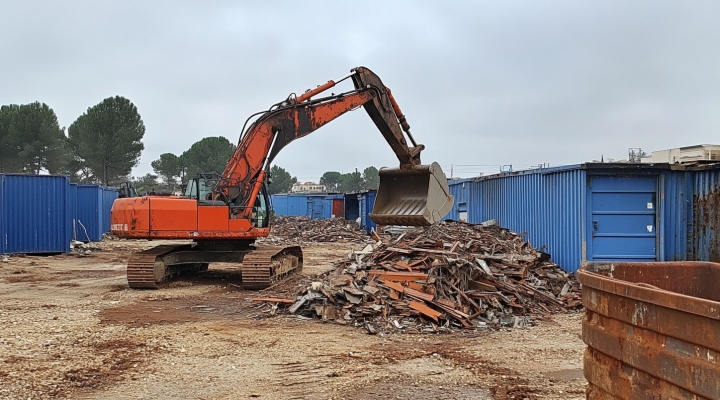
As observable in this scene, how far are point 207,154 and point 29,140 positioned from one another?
21.6 metres

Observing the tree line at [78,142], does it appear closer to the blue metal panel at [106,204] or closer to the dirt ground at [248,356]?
the blue metal panel at [106,204]

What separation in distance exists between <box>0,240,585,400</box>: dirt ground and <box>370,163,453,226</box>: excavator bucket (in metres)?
2.51

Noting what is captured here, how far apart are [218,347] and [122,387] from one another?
70.8 inches

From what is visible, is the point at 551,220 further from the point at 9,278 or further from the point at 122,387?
the point at 9,278

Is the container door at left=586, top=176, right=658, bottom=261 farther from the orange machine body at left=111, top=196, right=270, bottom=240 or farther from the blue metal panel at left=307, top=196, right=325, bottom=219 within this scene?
the blue metal panel at left=307, top=196, right=325, bottom=219

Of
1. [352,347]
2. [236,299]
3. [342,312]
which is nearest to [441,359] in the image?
[352,347]

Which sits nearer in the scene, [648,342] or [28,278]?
[648,342]

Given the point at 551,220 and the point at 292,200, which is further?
the point at 292,200

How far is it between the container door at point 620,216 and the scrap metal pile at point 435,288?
3.48 feet

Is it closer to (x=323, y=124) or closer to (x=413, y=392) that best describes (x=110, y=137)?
(x=323, y=124)

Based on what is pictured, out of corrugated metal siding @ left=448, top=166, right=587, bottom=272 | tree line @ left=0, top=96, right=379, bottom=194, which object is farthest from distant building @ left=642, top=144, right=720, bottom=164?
tree line @ left=0, top=96, right=379, bottom=194

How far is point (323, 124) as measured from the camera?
44.4 ft

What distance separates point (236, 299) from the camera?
38.9 feet

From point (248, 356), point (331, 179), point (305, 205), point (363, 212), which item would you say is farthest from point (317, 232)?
point (331, 179)
